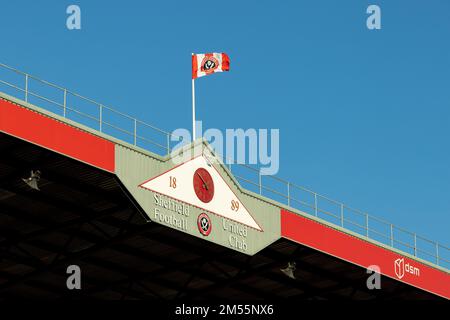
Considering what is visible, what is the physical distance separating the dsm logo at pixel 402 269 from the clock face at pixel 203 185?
14727 millimetres

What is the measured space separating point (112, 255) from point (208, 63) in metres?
10.3

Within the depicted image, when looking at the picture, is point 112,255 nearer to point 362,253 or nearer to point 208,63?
point 208,63

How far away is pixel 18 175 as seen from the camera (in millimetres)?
41812

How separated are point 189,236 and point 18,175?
8.57 m

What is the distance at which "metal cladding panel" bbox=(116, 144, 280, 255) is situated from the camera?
4338cm

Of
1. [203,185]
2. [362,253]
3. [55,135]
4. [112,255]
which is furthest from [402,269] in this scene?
[55,135]

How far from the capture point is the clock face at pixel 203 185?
152 feet

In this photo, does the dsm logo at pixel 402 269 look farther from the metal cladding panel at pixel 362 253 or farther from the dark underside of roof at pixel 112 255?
the dark underside of roof at pixel 112 255

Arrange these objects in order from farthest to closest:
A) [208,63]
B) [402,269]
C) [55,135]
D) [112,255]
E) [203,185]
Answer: [402,269], [112,255], [208,63], [203,185], [55,135]

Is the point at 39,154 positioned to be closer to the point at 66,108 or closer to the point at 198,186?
the point at 66,108

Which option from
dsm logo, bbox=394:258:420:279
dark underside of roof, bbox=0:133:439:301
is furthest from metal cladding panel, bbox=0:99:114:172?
dsm logo, bbox=394:258:420:279

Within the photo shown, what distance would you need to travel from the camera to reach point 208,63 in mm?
51094

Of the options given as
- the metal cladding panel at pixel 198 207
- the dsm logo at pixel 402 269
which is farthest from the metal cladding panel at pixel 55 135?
the dsm logo at pixel 402 269
